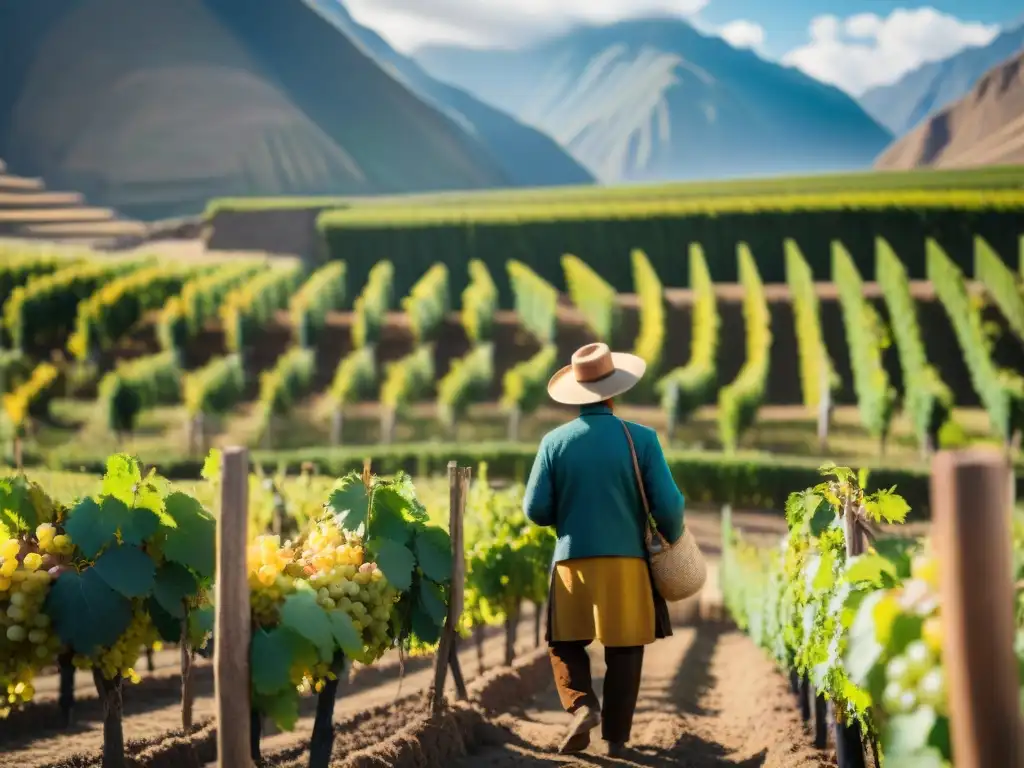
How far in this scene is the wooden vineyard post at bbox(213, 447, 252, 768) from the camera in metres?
3.43

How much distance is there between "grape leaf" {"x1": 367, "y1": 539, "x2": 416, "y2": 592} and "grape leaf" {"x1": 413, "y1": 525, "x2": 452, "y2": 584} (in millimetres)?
140

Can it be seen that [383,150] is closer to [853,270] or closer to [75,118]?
[75,118]

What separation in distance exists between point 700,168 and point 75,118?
225ft

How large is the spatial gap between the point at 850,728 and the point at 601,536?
4.15ft

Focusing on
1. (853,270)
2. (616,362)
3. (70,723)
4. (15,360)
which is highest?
(853,270)

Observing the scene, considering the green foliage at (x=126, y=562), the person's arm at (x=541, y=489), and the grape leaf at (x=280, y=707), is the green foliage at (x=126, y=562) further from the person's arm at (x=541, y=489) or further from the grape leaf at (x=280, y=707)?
the person's arm at (x=541, y=489)

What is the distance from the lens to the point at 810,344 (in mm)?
21719

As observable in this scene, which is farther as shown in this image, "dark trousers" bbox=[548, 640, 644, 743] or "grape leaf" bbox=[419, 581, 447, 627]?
"grape leaf" bbox=[419, 581, 447, 627]

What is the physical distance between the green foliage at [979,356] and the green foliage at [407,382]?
9749 millimetres

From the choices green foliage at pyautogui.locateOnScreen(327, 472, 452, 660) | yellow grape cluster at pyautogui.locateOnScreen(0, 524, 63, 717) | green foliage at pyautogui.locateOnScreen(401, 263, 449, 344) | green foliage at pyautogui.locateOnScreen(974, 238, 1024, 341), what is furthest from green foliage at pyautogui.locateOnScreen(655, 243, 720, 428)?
yellow grape cluster at pyautogui.locateOnScreen(0, 524, 63, 717)

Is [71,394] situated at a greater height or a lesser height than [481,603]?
greater

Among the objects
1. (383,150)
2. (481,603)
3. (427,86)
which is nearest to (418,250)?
(481,603)

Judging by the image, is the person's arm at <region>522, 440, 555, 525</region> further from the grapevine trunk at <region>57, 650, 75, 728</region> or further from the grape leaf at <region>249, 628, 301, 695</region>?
the grapevine trunk at <region>57, 650, 75, 728</region>

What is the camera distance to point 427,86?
10612 cm
